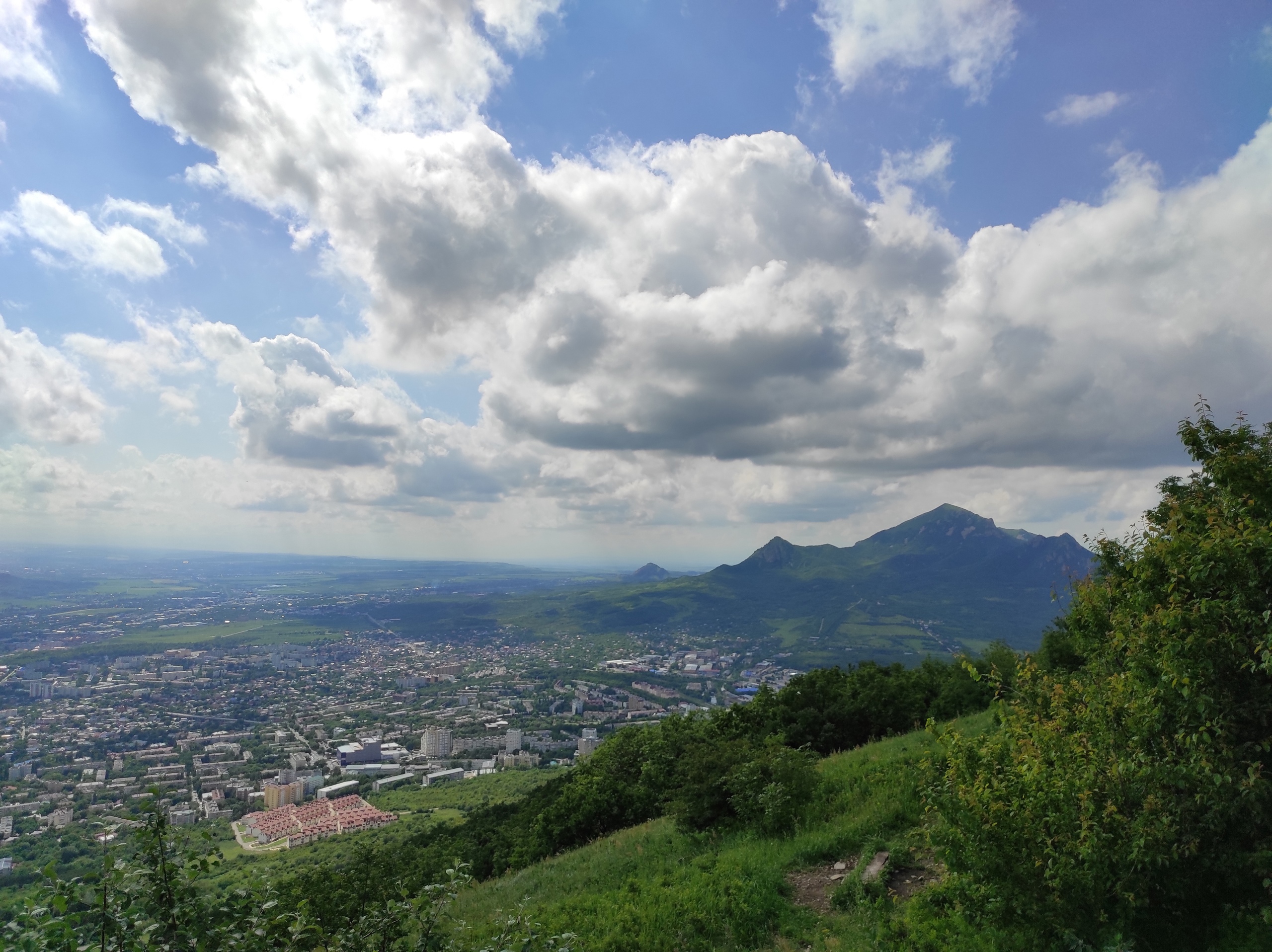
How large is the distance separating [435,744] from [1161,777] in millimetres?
87190

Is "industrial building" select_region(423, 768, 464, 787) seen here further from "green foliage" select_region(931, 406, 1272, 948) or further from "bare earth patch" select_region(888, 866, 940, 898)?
"green foliage" select_region(931, 406, 1272, 948)

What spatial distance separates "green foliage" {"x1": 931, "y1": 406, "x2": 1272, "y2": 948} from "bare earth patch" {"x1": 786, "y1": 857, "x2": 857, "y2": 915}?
175 inches

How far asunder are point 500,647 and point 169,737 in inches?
3786

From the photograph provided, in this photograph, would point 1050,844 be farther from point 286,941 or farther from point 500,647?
point 500,647

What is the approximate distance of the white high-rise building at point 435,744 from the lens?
3096 inches

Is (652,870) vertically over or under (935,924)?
under

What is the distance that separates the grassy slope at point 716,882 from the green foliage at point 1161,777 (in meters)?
1.90

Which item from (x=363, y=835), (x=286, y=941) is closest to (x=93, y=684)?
(x=363, y=835)

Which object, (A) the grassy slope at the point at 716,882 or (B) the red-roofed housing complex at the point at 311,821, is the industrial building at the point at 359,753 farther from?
(A) the grassy slope at the point at 716,882

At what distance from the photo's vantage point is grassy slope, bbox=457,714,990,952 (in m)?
10.2

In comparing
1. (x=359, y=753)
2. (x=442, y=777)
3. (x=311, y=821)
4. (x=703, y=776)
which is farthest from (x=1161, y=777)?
(x=359, y=753)

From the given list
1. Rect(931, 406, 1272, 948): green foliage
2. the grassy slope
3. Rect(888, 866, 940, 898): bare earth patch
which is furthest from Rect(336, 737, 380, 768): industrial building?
Rect(931, 406, 1272, 948): green foliage

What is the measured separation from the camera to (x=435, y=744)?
263ft

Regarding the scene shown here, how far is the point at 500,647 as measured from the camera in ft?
541
